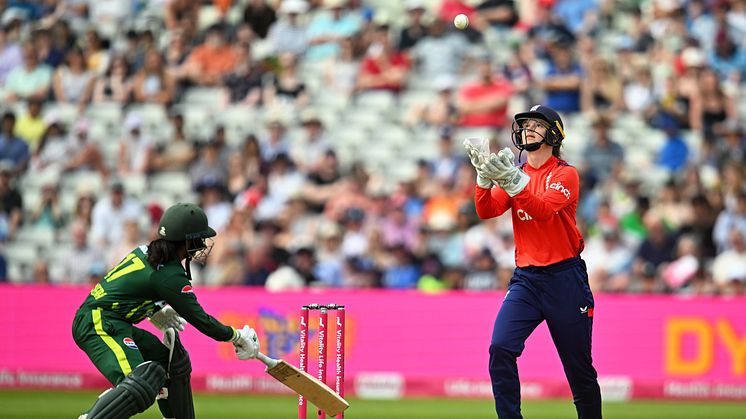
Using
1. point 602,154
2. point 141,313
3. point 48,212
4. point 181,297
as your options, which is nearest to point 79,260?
point 48,212

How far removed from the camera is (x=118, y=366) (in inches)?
271

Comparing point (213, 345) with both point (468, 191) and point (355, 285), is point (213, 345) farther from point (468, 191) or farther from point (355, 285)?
point (468, 191)

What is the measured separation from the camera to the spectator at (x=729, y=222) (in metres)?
14.1

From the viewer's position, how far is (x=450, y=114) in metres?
15.9

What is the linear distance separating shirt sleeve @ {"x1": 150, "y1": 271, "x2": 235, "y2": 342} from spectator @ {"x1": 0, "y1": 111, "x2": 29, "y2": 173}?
9.53 m

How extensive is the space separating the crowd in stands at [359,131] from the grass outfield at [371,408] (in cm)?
174

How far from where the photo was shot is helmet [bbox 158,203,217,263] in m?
6.98

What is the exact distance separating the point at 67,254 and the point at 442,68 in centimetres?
545

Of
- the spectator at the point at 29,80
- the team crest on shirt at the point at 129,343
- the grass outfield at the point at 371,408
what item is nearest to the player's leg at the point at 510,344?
the team crest on shirt at the point at 129,343

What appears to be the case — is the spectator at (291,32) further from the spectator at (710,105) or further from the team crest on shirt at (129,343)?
the team crest on shirt at (129,343)

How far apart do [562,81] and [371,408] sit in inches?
238

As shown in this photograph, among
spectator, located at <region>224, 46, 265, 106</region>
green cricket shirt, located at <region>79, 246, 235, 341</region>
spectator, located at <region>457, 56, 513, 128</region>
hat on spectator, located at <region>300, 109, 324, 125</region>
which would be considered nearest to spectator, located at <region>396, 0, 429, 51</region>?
spectator, located at <region>457, 56, 513, 128</region>

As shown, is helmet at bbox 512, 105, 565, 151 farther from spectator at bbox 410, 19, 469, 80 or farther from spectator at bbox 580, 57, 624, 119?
spectator at bbox 410, 19, 469, 80

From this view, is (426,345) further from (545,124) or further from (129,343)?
(129,343)
